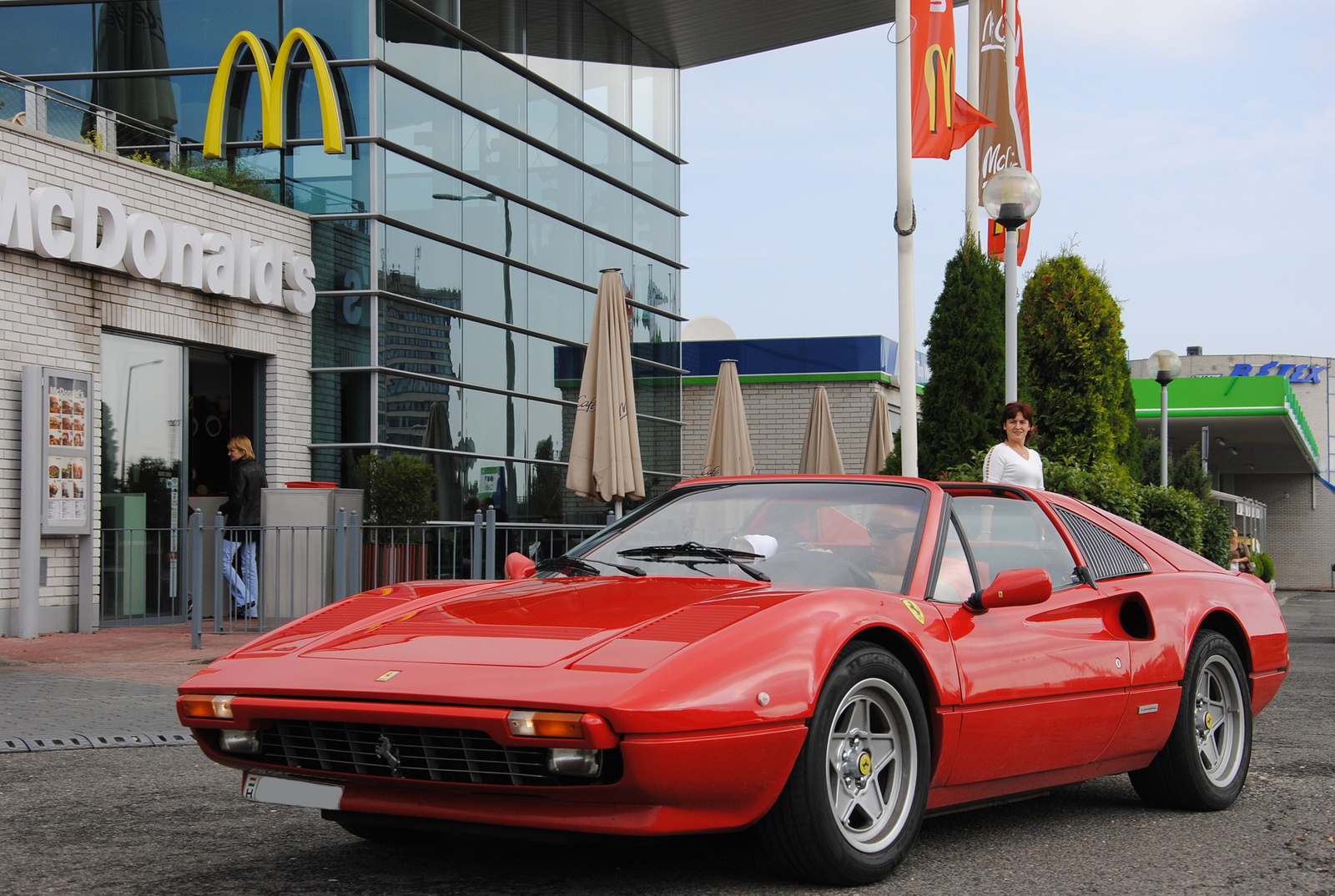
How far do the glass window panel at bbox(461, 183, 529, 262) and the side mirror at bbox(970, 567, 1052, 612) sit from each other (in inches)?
520

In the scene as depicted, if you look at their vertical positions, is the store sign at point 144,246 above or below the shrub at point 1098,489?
above

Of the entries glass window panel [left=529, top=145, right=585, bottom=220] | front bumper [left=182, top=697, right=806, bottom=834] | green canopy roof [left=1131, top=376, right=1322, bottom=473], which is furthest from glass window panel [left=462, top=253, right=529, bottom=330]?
green canopy roof [left=1131, top=376, right=1322, bottom=473]

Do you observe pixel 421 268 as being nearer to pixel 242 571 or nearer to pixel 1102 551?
pixel 242 571

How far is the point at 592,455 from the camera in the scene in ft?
46.5

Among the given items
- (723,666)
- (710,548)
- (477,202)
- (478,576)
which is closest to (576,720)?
(723,666)

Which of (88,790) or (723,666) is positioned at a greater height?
(723,666)

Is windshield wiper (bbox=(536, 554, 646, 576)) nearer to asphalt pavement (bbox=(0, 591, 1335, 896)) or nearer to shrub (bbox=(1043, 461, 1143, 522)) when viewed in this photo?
asphalt pavement (bbox=(0, 591, 1335, 896))

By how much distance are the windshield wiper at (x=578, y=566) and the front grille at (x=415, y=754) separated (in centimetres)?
124

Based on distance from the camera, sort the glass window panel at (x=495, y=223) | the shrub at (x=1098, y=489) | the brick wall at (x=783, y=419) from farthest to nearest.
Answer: the brick wall at (x=783, y=419)
the glass window panel at (x=495, y=223)
the shrub at (x=1098, y=489)

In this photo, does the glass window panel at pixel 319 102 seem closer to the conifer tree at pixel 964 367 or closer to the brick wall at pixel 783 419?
the conifer tree at pixel 964 367

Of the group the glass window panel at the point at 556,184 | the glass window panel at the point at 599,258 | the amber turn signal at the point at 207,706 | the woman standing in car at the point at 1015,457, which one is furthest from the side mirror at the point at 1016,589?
the glass window panel at the point at 599,258

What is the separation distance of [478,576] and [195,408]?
165 inches

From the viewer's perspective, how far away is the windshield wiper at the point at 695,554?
4.32 metres

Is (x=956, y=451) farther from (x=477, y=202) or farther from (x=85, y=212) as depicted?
(x=85, y=212)
